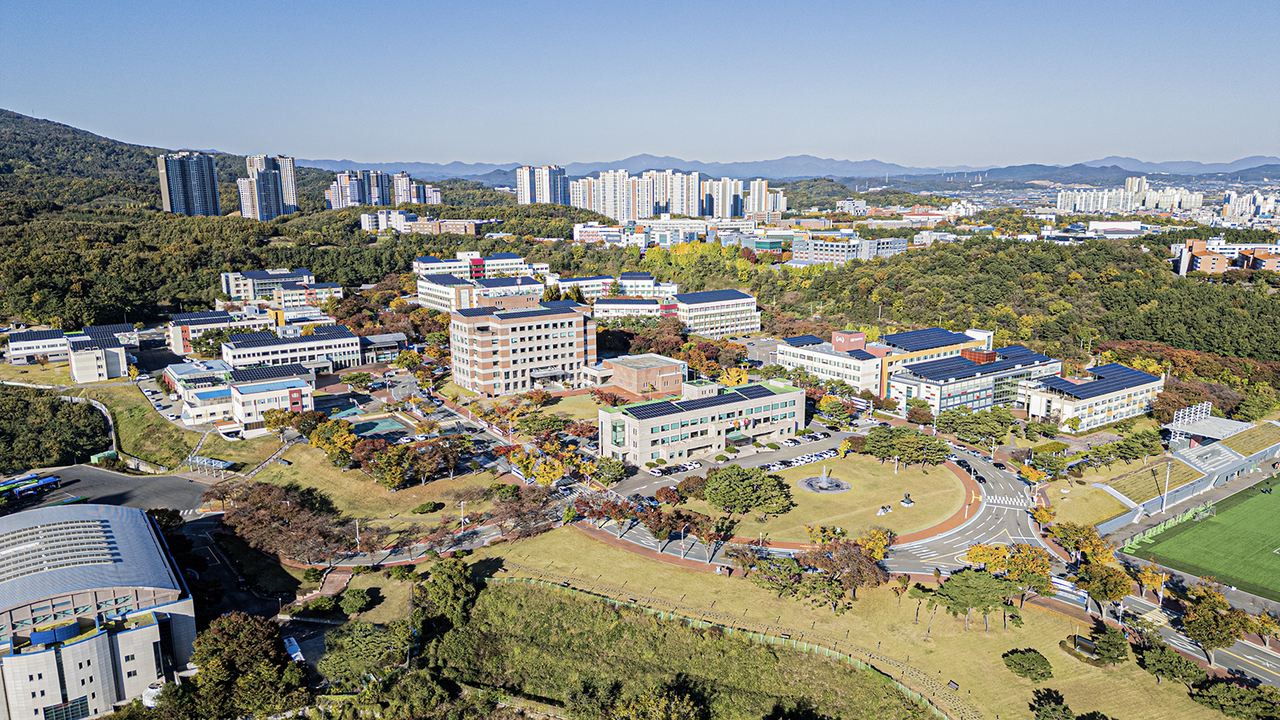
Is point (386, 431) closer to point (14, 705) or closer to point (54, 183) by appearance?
point (14, 705)

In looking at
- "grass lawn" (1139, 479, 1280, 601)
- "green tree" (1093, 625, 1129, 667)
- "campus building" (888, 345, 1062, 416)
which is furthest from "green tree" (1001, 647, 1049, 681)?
"campus building" (888, 345, 1062, 416)

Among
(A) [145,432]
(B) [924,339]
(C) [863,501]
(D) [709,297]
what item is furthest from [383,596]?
(D) [709,297]

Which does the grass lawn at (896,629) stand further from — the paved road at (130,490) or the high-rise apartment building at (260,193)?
the high-rise apartment building at (260,193)

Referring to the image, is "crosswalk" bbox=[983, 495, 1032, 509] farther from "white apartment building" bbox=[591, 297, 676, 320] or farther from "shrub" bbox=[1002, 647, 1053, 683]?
"white apartment building" bbox=[591, 297, 676, 320]

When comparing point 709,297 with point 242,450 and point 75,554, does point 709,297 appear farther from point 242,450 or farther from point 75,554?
point 75,554

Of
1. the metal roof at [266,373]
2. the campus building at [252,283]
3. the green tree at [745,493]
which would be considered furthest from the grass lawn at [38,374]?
the green tree at [745,493]

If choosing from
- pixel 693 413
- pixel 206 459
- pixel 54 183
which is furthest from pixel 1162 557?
pixel 54 183

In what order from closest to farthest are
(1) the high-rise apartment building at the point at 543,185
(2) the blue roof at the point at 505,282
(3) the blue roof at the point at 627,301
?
(2) the blue roof at the point at 505,282 → (3) the blue roof at the point at 627,301 → (1) the high-rise apartment building at the point at 543,185

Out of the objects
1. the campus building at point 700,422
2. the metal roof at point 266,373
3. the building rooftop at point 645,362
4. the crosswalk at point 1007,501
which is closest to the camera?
the crosswalk at point 1007,501
